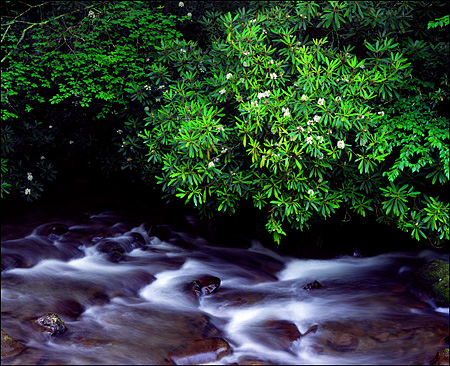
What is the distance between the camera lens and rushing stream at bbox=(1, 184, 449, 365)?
4469 millimetres

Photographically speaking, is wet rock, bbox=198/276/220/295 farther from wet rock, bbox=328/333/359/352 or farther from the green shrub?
wet rock, bbox=328/333/359/352

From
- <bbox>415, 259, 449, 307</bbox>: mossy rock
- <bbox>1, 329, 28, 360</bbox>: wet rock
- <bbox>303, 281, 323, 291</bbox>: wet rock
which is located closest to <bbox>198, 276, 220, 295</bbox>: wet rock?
<bbox>303, 281, 323, 291</bbox>: wet rock

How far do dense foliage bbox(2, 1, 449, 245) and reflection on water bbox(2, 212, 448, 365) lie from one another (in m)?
0.90

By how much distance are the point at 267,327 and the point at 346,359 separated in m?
0.93

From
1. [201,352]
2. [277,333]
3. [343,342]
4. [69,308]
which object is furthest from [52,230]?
[343,342]

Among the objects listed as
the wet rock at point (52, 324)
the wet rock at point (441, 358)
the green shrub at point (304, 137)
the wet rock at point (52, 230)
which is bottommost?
the wet rock at point (441, 358)

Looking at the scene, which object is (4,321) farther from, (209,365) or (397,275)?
(397,275)

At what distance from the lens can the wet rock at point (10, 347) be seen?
3.95 metres

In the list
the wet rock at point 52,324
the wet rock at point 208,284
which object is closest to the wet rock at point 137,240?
the wet rock at point 208,284

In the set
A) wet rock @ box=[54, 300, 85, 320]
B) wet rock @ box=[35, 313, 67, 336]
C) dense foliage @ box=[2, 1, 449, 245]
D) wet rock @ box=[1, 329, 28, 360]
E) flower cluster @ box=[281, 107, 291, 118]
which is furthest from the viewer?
dense foliage @ box=[2, 1, 449, 245]

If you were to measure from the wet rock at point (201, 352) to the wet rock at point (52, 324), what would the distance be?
1148mm

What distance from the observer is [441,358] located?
4227mm

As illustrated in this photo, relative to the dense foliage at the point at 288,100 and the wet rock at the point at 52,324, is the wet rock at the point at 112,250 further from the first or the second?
the wet rock at the point at 52,324

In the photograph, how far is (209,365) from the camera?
4.15 meters
